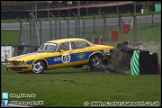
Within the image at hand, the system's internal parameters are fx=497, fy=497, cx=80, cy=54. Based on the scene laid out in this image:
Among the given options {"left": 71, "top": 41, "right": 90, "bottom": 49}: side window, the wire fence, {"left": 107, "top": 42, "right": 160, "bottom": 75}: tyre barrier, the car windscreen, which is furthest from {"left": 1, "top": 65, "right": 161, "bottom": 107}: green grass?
the wire fence

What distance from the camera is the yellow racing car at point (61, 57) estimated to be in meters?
19.0

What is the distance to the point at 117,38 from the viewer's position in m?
24.4

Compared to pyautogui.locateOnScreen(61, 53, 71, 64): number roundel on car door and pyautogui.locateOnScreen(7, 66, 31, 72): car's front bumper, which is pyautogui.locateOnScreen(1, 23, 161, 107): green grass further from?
pyautogui.locateOnScreen(7, 66, 31, 72): car's front bumper

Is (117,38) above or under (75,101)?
above

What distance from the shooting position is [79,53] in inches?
770

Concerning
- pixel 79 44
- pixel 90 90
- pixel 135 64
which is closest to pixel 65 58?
pixel 79 44

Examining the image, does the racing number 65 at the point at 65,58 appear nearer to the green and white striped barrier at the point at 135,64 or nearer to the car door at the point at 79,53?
the car door at the point at 79,53

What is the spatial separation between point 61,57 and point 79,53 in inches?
29.7

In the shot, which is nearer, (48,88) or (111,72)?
(48,88)

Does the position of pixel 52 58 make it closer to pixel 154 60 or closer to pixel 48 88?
pixel 154 60

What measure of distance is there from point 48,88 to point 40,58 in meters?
6.59

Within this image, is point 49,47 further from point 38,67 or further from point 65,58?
point 38,67

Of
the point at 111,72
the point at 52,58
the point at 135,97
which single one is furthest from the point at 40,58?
the point at 135,97

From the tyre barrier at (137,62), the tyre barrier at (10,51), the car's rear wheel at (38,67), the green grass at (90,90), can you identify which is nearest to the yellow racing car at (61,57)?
the car's rear wheel at (38,67)
